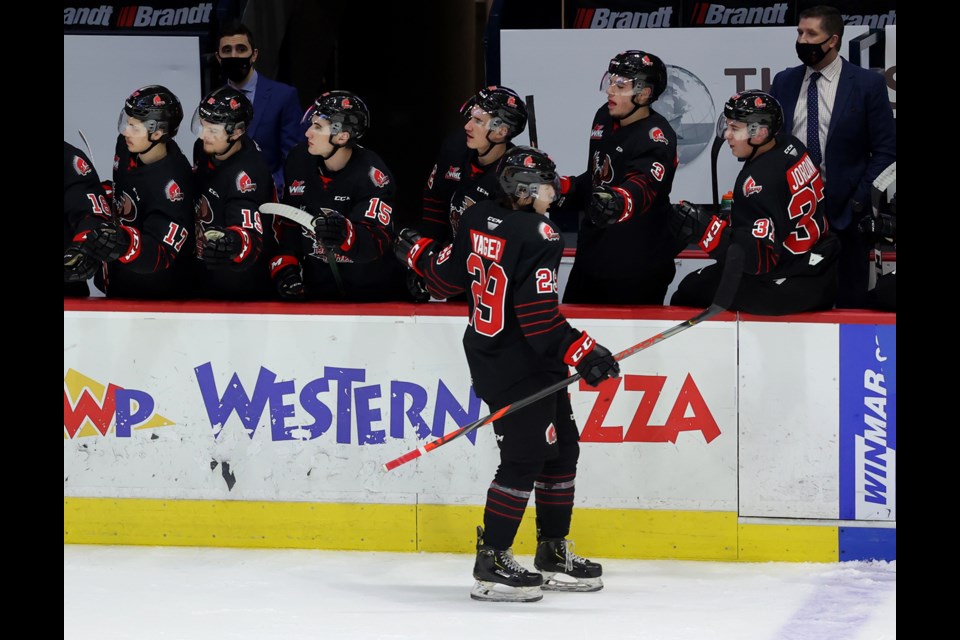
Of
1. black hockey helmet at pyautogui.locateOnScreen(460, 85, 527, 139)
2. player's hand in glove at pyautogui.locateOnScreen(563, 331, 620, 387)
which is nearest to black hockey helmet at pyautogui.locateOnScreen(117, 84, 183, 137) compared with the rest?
black hockey helmet at pyautogui.locateOnScreen(460, 85, 527, 139)

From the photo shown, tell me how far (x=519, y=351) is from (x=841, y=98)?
71.4 inches

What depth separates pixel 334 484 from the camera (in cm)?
459

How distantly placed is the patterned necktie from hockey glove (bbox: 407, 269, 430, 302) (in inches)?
61.4

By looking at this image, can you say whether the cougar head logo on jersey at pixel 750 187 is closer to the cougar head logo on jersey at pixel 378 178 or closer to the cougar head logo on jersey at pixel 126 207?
the cougar head logo on jersey at pixel 378 178

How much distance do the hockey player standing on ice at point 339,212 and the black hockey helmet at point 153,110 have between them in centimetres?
45

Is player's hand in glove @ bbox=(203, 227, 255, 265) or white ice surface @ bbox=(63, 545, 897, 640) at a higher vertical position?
player's hand in glove @ bbox=(203, 227, 255, 265)

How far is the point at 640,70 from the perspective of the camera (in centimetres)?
463

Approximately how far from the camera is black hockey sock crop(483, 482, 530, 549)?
4094 mm

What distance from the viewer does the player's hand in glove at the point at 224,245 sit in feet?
14.8

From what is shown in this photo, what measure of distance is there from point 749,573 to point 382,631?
129 cm

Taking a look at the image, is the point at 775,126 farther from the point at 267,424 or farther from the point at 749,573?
the point at 267,424

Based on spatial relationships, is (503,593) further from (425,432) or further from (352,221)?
(352,221)

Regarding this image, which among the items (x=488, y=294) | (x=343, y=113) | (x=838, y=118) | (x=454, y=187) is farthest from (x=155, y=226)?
(x=838, y=118)

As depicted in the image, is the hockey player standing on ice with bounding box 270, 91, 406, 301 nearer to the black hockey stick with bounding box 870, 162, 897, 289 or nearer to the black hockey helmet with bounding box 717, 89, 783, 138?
the black hockey helmet with bounding box 717, 89, 783, 138
